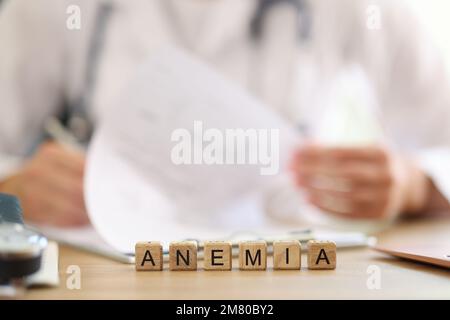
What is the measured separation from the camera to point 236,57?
973 millimetres

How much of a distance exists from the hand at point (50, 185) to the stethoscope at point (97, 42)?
0.54 feet

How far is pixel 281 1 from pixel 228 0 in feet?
0.27

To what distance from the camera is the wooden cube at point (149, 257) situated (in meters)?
0.43

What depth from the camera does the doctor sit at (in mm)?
918

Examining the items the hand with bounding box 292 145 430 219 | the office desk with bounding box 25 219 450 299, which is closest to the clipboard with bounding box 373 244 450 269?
the office desk with bounding box 25 219 450 299

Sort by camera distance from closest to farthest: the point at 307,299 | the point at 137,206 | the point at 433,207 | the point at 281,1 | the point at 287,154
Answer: the point at 307,299, the point at 137,206, the point at 287,154, the point at 433,207, the point at 281,1

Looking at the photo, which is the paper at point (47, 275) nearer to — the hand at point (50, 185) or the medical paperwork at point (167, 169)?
the medical paperwork at point (167, 169)

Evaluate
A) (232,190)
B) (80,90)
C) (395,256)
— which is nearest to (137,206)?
(232,190)

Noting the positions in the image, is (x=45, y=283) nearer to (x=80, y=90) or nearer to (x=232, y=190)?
(x=232, y=190)

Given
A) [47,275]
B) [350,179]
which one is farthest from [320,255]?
[350,179]

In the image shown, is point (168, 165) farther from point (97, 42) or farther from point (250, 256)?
point (97, 42)

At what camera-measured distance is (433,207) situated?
2.83 ft

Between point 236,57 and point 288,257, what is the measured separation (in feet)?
1.92

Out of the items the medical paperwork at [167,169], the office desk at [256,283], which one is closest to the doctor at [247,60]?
the medical paperwork at [167,169]
